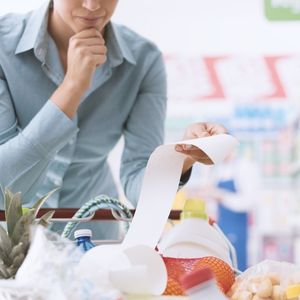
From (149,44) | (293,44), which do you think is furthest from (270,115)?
(149,44)

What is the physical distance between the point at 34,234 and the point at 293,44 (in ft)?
13.9

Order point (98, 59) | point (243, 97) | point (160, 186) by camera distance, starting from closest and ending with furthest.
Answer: point (160, 186)
point (98, 59)
point (243, 97)

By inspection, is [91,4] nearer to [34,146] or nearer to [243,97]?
[34,146]

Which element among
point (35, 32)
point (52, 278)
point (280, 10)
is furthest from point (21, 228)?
point (280, 10)

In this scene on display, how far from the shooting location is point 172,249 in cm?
98

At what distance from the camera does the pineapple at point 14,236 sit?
0.70m

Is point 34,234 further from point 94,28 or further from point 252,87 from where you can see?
point 252,87

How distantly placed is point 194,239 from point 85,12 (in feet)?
1.64

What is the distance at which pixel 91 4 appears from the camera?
1193mm

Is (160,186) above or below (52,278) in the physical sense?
below

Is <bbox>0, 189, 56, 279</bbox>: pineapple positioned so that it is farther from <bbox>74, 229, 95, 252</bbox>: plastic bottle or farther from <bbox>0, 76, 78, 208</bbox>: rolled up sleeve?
<bbox>0, 76, 78, 208</bbox>: rolled up sleeve

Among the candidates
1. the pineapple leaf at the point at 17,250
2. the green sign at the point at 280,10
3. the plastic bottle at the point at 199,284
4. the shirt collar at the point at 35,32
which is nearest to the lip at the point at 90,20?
the shirt collar at the point at 35,32

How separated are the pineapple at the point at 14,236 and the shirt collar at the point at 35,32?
58cm

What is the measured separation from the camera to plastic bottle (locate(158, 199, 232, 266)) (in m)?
0.97
